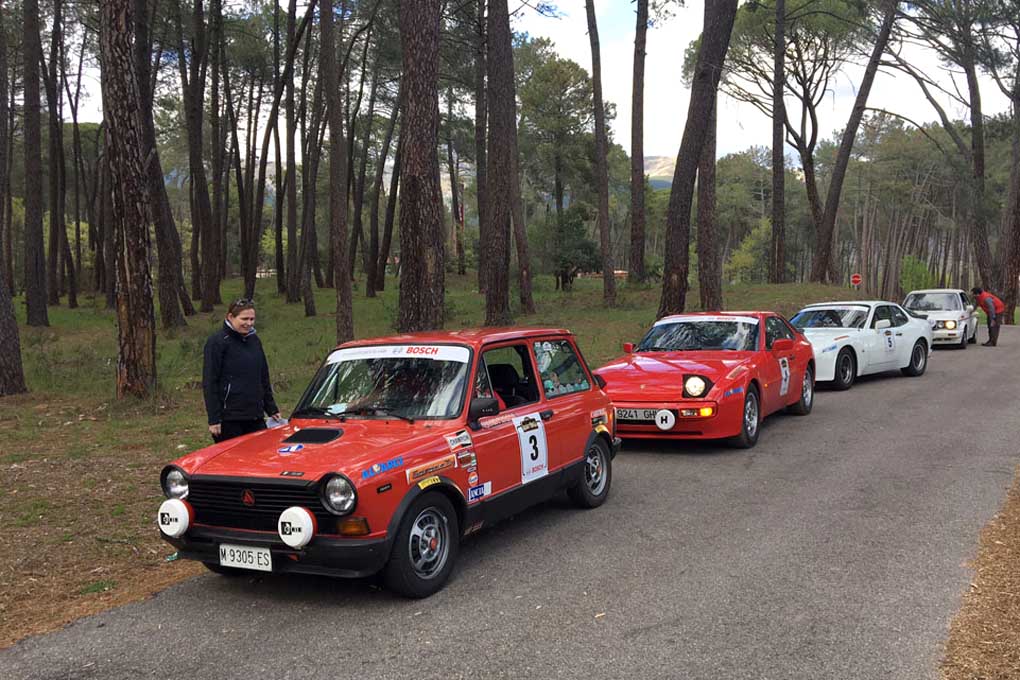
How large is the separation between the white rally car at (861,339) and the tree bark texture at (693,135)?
3.31 meters

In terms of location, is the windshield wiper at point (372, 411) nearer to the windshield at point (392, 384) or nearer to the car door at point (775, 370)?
the windshield at point (392, 384)

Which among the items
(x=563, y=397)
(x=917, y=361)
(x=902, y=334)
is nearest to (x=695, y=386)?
(x=563, y=397)

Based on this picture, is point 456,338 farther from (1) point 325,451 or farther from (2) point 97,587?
(2) point 97,587

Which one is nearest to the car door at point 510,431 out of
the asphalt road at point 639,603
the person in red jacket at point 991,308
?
the asphalt road at point 639,603

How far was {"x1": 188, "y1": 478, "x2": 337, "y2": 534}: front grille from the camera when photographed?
4.70m

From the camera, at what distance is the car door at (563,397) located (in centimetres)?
658

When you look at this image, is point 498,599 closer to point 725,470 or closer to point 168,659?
point 168,659

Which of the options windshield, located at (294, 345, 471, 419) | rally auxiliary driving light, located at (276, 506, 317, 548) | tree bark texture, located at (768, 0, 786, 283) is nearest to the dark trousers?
windshield, located at (294, 345, 471, 419)

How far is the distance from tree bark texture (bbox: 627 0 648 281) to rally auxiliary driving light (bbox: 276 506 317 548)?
84.2 feet

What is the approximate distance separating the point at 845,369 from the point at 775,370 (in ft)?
15.2

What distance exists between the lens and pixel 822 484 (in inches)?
305

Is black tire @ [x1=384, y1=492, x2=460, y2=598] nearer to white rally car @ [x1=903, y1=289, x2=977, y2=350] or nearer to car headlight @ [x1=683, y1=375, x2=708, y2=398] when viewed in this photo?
car headlight @ [x1=683, y1=375, x2=708, y2=398]

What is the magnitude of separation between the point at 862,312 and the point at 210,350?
1246cm

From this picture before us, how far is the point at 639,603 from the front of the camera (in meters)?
4.86
